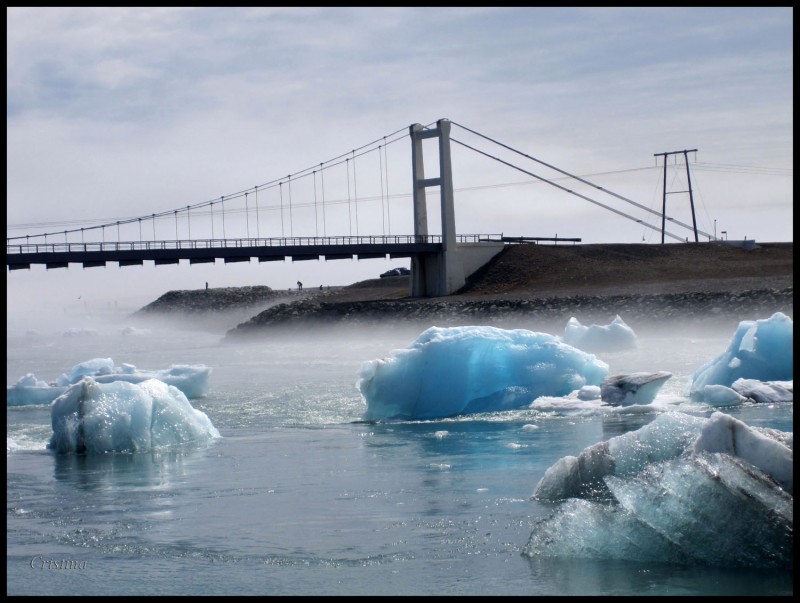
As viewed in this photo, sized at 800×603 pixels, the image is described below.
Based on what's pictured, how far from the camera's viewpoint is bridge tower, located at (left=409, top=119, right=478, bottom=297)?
48.1 metres

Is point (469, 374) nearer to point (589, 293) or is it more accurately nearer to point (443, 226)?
point (589, 293)

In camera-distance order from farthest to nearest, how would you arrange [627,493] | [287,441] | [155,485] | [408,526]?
[287,441]
[155,485]
[408,526]
[627,493]

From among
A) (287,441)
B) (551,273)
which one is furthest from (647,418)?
(551,273)

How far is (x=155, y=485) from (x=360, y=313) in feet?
115

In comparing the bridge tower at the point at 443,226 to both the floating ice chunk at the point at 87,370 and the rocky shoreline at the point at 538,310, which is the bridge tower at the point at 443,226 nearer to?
the rocky shoreline at the point at 538,310

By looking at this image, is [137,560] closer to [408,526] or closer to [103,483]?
[408,526]

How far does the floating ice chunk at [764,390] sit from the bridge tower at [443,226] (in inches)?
1326

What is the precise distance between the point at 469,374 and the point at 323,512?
637 cm

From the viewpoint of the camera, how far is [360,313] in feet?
146

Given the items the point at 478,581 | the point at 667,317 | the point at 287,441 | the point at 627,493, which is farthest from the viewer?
the point at 667,317

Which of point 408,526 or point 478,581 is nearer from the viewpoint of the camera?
point 478,581

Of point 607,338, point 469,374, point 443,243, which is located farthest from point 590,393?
point 443,243

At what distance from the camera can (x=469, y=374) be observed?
47.0ft

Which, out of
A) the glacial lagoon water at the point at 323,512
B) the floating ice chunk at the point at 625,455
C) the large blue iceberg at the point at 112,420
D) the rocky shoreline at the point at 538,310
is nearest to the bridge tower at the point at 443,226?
the rocky shoreline at the point at 538,310
